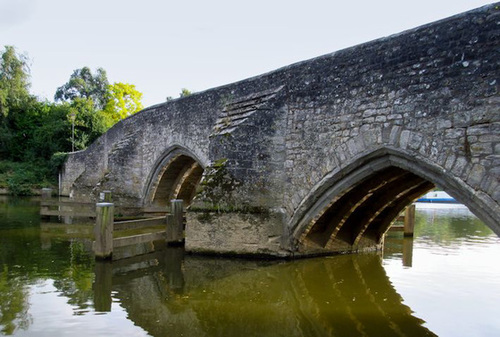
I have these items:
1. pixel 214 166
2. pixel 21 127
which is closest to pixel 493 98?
pixel 214 166

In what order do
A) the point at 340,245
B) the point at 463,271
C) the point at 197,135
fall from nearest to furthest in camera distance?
the point at 463,271
the point at 340,245
the point at 197,135

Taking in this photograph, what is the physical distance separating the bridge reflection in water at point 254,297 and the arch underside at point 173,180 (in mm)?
5761

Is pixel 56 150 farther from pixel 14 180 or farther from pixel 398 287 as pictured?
pixel 398 287

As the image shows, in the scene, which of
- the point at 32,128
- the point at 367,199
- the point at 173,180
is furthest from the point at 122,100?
the point at 367,199

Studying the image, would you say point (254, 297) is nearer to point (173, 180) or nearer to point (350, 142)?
point (350, 142)

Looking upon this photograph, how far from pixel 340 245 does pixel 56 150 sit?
2758 cm

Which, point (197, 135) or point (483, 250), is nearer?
point (483, 250)

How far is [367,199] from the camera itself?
7.68 m

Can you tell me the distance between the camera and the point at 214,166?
8.00 m

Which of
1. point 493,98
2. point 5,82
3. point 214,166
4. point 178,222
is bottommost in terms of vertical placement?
point 178,222

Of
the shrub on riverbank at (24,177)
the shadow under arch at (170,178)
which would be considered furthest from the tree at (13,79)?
the shadow under arch at (170,178)

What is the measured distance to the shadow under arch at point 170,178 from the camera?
13.1 meters

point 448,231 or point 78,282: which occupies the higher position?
point 448,231

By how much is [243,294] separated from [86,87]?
44.6 metres
